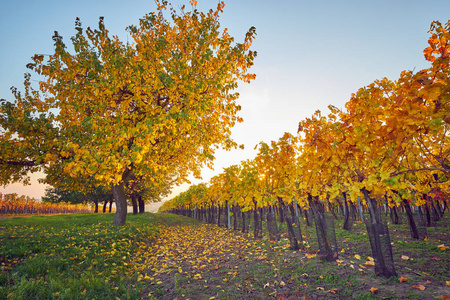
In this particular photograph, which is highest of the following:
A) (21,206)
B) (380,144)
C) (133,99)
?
(133,99)

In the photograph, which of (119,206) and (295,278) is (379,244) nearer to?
(295,278)

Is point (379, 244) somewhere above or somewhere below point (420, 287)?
above

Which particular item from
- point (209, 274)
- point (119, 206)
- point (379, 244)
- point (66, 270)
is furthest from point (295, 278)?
point (119, 206)

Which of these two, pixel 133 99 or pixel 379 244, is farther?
pixel 133 99

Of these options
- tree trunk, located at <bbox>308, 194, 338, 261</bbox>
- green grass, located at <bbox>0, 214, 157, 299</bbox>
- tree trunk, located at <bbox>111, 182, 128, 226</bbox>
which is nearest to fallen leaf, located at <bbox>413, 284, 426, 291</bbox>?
tree trunk, located at <bbox>308, 194, 338, 261</bbox>

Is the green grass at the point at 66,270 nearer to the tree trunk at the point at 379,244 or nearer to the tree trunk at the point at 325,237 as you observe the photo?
the tree trunk at the point at 325,237

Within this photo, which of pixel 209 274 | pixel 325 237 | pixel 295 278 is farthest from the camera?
pixel 325 237

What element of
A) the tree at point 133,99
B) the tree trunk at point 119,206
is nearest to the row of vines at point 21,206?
the tree trunk at point 119,206

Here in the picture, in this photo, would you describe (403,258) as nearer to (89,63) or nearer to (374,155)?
(374,155)

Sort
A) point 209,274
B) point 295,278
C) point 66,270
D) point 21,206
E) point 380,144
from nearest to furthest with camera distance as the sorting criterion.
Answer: point 380,144, point 295,278, point 66,270, point 209,274, point 21,206

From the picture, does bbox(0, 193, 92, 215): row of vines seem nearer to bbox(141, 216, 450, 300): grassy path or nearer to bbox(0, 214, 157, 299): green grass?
bbox(0, 214, 157, 299): green grass

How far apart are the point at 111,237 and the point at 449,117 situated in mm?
11629

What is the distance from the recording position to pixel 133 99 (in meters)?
7.89

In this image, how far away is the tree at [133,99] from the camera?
614 centimetres
